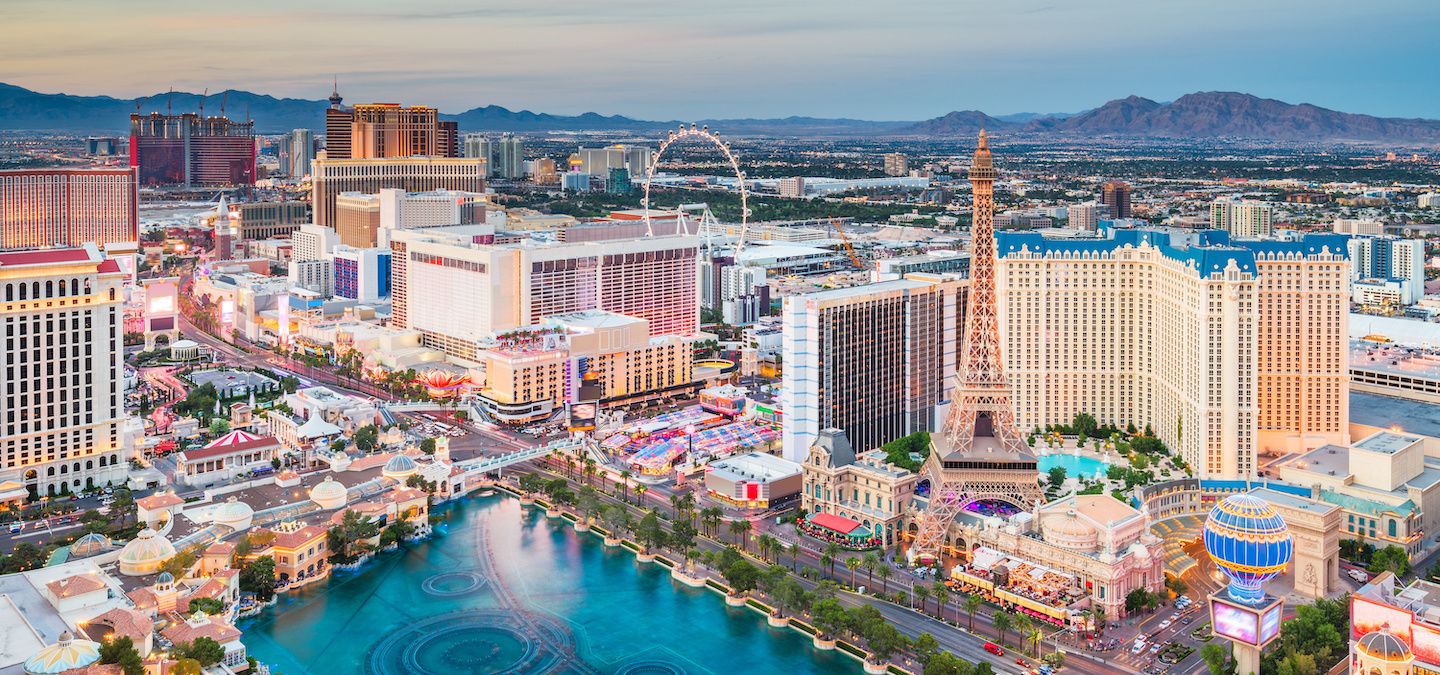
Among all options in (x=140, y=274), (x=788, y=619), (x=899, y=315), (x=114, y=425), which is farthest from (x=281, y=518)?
(x=140, y=274)

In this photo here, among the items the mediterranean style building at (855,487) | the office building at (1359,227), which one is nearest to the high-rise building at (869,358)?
the mediterranean style building at (855,487)

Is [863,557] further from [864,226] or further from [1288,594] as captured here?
[864,226]

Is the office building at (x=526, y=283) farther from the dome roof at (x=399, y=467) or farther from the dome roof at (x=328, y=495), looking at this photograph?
the dome roof at (x=328, y=495)

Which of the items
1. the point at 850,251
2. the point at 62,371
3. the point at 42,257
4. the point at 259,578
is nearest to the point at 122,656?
the point at 259,578

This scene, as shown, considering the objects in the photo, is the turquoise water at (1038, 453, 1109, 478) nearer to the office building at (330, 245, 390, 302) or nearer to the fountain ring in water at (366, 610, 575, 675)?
the fountain ring in water at (366, 610, 575, 675)

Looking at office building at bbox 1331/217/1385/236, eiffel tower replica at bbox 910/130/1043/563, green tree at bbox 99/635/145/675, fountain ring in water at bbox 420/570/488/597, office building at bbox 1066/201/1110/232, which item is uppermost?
office building at bbox 1066/201/1110/232

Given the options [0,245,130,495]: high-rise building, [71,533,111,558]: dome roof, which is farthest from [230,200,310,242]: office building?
[71,533,111,558]: dome roof

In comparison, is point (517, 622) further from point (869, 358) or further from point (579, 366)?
point (579, 366)
